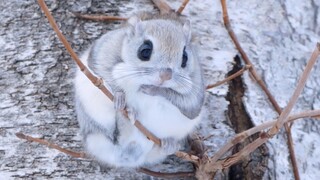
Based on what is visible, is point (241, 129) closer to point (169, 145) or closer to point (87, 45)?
point (169, 145)

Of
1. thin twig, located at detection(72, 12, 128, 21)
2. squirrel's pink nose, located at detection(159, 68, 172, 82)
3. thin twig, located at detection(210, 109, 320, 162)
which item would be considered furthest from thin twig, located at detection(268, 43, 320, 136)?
thin twig, located at detection(72, 12, 128, 21)

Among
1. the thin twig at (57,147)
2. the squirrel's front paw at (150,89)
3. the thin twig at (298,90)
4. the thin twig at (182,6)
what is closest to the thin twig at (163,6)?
the thin twig at (182,6)

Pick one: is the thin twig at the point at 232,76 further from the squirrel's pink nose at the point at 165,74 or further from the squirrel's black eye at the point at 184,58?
the squirrel's pink nose at the point at 165,74

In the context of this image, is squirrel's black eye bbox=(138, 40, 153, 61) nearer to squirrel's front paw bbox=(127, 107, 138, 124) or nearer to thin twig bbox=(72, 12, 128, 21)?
squirrel's front paw bbox=(127, 107, 138, 124)

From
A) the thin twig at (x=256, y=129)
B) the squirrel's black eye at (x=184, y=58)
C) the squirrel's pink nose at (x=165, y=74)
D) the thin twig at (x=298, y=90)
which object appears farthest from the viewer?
the squirrel's black eye at (x=184, y=58)

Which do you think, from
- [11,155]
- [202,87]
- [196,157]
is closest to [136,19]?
[202,87]
